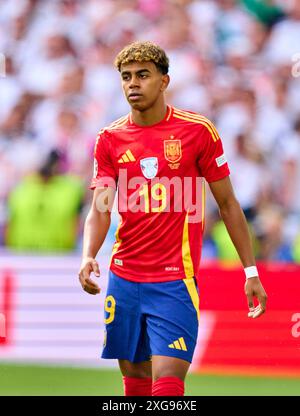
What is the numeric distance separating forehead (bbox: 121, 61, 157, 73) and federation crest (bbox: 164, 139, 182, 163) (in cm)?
42

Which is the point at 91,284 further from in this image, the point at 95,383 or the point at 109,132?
the point at 95,383

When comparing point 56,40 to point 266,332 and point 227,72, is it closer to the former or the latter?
point 227,72

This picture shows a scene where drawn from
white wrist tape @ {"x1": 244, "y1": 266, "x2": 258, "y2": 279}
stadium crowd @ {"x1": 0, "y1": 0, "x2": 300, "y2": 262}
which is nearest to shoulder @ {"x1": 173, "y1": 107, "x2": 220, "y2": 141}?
white wrist tape @ {"x1": 244, "y1": 266, "x2": 258, "y2": 279}

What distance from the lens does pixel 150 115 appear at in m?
5.82

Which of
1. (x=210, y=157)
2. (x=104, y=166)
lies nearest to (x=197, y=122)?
(x=210, y=157)

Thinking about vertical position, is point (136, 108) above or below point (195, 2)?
below

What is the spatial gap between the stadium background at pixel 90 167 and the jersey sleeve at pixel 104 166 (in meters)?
3.03

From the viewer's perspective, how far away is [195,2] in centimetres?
1214

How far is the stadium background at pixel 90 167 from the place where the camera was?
367 inches

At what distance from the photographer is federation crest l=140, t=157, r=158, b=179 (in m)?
5.75

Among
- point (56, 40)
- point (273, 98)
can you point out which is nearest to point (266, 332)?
point (273, 98)

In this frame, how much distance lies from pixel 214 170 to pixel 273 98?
5.98m

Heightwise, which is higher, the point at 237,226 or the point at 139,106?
the point at 139,106

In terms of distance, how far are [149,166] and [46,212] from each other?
5434 millimetres
